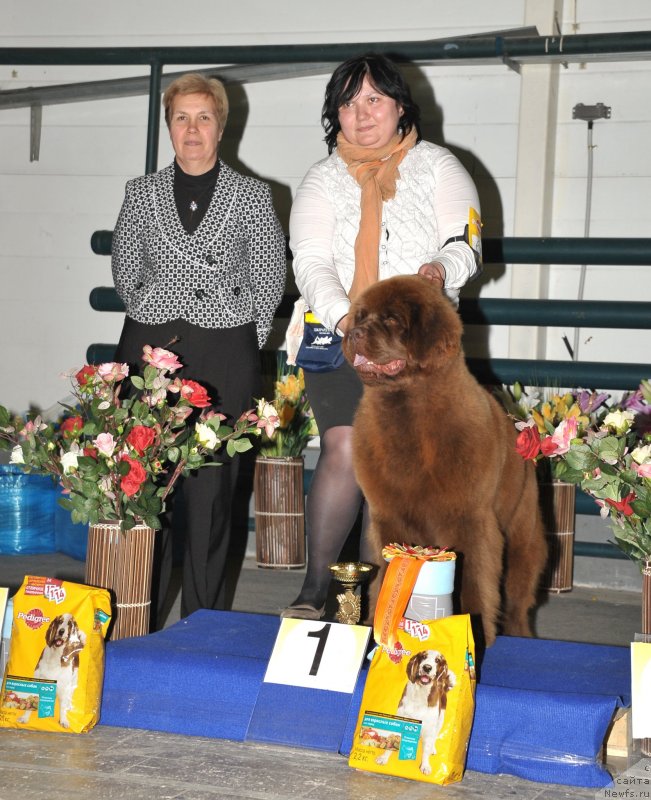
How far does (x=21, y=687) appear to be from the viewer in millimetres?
2479

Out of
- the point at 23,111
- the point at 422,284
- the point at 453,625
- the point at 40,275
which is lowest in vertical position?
the point at 453,625

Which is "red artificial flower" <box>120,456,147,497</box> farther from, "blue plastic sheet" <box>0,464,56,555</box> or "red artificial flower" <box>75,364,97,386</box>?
"blue plastic sheet" <box>0,464,56,555</box>

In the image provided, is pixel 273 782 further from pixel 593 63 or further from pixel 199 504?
pixel 593 63

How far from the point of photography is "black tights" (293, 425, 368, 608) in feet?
9.70

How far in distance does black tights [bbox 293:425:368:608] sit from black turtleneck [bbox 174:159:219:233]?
888mm

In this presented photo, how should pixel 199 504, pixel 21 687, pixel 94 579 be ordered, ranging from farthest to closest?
pixel 199 504
pixel 94 579
pixel 21 687

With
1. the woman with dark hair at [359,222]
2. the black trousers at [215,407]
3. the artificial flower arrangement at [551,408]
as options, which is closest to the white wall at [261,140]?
the artificial flower arrangement at [551,408]

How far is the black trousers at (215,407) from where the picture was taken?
3.30 m

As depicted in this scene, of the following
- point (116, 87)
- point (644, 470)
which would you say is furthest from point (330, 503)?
point (116, 87)

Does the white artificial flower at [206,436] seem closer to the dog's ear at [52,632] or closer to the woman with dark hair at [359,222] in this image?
the woman with dark hair at [359,222]

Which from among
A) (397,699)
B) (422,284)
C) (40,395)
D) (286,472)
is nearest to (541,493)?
(286,472)

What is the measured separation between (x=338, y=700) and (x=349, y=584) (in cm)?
28

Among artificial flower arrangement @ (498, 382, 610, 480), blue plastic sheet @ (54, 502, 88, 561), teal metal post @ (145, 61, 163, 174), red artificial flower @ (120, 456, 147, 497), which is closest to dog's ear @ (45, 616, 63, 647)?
red artificial flower @ (120, 456, 147, 497)

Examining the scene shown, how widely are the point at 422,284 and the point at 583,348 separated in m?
4.04
